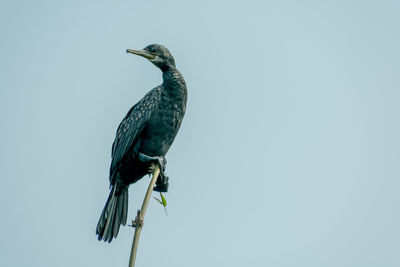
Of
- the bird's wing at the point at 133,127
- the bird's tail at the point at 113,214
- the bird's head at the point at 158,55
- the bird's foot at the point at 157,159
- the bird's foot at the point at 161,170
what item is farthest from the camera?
the bird's wing at the point at 133,127

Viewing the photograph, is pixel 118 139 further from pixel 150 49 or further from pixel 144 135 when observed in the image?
pixel 150 49

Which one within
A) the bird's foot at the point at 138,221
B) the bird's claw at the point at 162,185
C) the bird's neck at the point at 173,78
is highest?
the bird's neck at the point at 173,78

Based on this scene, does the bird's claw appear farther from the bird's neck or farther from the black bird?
the bird's neck

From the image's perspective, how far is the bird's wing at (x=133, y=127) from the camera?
20.0 ft

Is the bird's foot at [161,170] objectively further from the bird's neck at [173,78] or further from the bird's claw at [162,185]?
the bird's neck at [173,78]

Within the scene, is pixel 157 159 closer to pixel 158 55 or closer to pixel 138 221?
pixel 158 55

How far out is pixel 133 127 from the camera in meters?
6.22

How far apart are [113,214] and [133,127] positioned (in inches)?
37.1

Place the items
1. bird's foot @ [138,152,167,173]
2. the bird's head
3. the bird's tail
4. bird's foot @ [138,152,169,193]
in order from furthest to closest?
1. the bird's head
2. the bird's tail
3. bird's foot @ [138,152,167,173]
4. bird's foot @ [138,152,169,193]

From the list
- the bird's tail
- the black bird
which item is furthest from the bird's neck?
the bird's tail

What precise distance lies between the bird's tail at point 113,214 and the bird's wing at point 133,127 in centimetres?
21

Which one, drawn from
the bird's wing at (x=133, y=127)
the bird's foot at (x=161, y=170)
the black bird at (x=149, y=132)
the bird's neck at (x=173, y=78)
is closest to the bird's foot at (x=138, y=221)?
the bird's foot at (x=161, y=170)

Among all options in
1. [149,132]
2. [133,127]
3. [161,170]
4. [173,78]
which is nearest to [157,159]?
[161,170]

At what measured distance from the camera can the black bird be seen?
6070 millimetres
